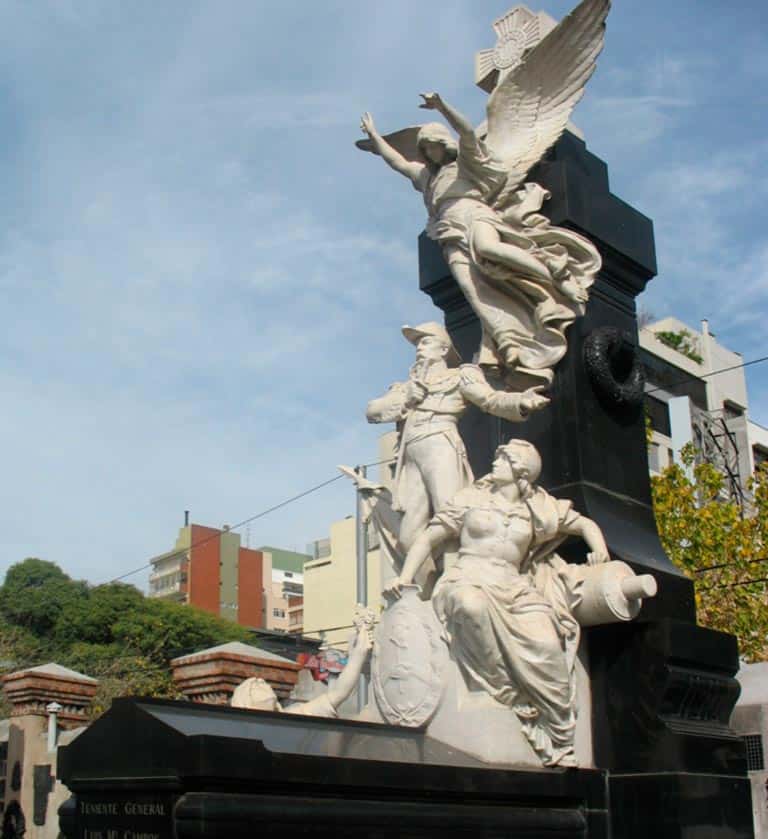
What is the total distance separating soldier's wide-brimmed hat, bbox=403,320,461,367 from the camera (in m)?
8.26

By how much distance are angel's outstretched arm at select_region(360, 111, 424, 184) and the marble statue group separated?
0.5 inches

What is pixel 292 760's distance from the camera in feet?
16.3

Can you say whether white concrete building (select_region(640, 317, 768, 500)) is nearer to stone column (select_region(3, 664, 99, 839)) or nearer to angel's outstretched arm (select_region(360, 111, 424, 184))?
stone column (select_region(3, 664, 99, 839))

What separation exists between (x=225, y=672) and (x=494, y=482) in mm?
6443

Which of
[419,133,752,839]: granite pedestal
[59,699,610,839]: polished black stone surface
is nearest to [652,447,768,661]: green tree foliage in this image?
[419,133,752,839]: granite pedestal

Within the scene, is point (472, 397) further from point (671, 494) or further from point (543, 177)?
point (671, 494)

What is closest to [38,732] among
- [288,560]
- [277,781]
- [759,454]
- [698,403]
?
[277,781]

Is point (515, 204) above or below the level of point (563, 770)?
above

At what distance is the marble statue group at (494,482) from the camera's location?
654 centimetres

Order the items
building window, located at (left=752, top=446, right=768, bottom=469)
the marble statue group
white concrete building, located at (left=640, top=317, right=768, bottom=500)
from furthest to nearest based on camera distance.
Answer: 1. building window, located at (left=752, top=446, right=768, bottom=469)
2. white concrete building, located at (left=640, top=317, right=768, bottom=500)
3. the marble statue group

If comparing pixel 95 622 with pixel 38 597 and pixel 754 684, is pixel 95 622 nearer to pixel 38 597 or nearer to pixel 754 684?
pixel 38 597

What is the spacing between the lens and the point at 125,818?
501cm

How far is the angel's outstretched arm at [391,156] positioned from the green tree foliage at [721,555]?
1199 cm

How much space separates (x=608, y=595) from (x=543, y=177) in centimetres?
344
